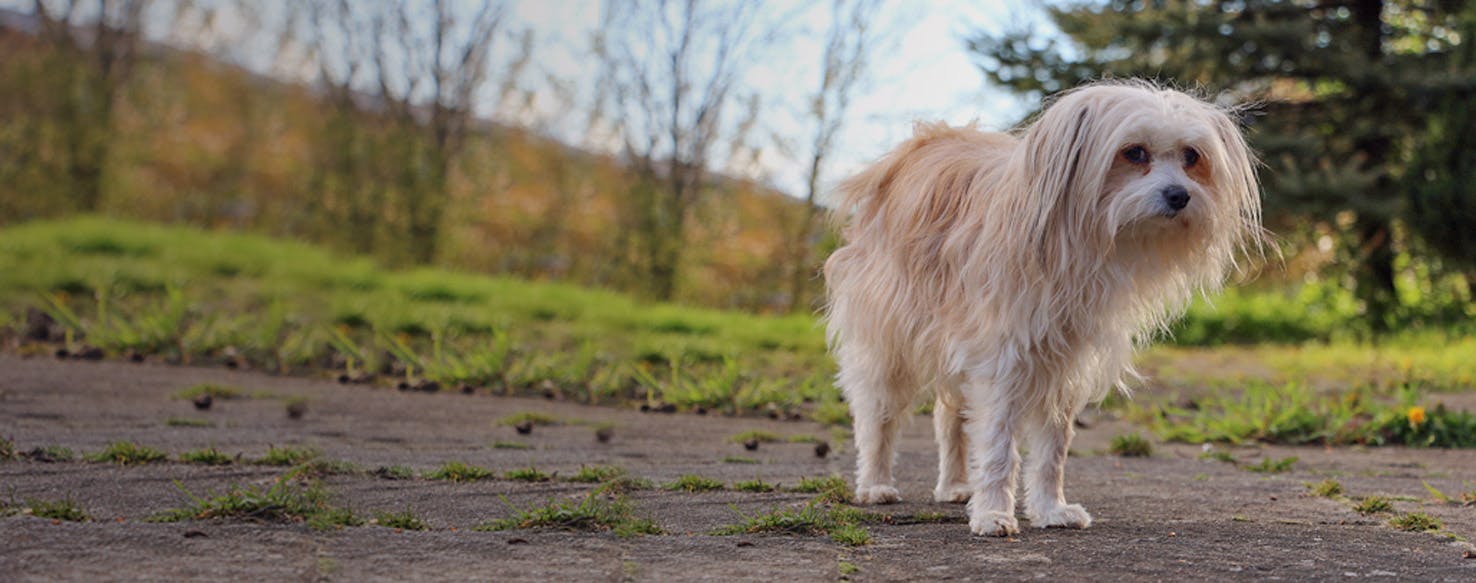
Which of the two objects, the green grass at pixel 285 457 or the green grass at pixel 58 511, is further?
the green grass at pixel 285 457

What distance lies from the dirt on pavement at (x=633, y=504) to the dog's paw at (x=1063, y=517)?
0.07 meters

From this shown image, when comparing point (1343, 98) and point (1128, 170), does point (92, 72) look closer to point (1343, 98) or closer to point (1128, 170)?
point (1128, 170)

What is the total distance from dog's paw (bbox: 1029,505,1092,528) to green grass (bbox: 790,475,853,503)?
743mm

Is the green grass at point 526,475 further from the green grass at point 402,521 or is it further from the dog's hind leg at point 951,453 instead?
the dog's hind leg at point 951,453

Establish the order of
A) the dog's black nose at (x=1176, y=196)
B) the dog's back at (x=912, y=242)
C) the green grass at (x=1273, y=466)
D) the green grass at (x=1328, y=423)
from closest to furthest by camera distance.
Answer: the dog's black nose at (x=1176, y=196) < the dog's back at (x=912, y=242) < the green grass at (x=1273, y=466) < the green grass at (x=1328, y=423)

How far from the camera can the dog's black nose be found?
3.58 m

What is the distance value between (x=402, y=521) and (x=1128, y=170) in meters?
2.44

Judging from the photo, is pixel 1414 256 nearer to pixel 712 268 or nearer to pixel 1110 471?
pixel 712 268

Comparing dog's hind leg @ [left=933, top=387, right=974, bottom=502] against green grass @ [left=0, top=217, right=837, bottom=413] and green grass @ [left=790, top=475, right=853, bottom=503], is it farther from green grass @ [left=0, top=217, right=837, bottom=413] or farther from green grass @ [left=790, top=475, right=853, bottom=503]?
green grass @ [left=0, top=217, right=837, bottom=413]

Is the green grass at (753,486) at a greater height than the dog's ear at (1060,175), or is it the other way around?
the dog's ear at (1060,175)

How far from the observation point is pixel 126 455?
4.22m

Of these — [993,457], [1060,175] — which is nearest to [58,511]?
[993,457]

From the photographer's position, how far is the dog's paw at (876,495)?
4.33 m

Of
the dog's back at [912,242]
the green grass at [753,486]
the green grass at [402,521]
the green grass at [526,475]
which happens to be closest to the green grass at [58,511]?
the green grass at [402,521]
